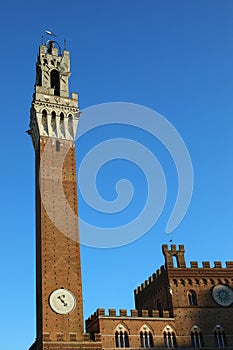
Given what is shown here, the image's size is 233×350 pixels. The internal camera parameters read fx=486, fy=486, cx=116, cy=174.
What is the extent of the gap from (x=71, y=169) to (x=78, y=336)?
1566 centimetres

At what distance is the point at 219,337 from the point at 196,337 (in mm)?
2179

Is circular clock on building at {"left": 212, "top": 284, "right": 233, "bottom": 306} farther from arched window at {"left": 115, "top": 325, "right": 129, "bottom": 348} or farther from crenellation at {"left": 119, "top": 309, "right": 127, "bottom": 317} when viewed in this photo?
arched window at {"left": 115, "top": 325, "right": 129, "bottom": 348}

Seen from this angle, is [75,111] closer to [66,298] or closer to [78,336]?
[66,298]

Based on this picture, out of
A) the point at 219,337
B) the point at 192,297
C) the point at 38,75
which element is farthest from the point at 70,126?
the point at 219,337

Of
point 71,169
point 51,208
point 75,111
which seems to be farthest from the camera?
point 75,111

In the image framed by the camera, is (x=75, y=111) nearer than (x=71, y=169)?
No

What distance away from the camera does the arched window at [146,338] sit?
135 ft

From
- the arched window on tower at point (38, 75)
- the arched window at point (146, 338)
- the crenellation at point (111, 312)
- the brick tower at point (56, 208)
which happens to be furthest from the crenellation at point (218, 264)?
the arched window on tower at point (38, 75)

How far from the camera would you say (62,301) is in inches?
1576

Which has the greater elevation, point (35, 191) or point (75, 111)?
point (75, 111)

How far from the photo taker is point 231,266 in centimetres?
4759

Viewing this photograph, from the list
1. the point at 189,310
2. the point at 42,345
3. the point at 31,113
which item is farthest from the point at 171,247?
the point at 31,113

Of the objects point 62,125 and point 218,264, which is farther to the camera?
point 62,125

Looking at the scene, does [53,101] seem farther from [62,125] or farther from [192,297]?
[192,297]
